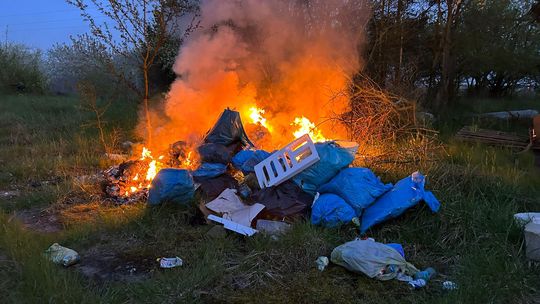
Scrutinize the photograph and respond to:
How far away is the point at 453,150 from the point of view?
616cm

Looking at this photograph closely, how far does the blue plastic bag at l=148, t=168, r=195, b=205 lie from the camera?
439cm

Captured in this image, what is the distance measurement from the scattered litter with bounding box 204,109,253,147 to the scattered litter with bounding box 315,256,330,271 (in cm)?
277

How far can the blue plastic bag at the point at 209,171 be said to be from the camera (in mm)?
5156

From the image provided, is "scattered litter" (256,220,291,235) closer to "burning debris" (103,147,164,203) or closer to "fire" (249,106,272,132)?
"burning debris" (103,147,164,203)

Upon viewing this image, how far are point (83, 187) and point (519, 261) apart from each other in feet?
15.2

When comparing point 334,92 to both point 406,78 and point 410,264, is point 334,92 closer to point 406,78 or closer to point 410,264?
point 406,78

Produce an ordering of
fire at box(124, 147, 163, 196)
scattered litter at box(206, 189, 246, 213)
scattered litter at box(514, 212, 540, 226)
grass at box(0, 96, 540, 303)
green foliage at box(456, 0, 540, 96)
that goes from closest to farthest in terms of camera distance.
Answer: grass at box(0, 96, 540, 303) → scattered litter at box(514, 212, 540, 226) → scattered litter at box(206, 189, 246, 213) → fire at box(124, 147, 163, 196) → green foliage at box(456, 0, 540, 96)

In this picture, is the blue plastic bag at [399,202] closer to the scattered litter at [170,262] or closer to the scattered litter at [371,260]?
the scattered litter at [371,260]

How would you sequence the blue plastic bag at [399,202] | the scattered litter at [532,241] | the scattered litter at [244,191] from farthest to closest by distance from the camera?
the scattered litter at [244,191]
the blue plastic bag at [399,202]
the scattered litter at [532,241]

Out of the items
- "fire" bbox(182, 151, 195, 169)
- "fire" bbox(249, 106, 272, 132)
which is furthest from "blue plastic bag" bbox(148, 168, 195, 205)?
"fire" bbox(249, 106, 272, 132)

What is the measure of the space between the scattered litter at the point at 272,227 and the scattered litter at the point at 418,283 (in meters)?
1.17

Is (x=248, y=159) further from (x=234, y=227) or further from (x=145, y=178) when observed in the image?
(x=234, y=227)

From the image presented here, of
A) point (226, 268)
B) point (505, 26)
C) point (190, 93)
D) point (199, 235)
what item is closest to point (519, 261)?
point (226, 268)

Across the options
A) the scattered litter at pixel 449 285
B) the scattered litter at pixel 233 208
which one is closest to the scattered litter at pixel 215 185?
the scattered litter at pixel 233 208
